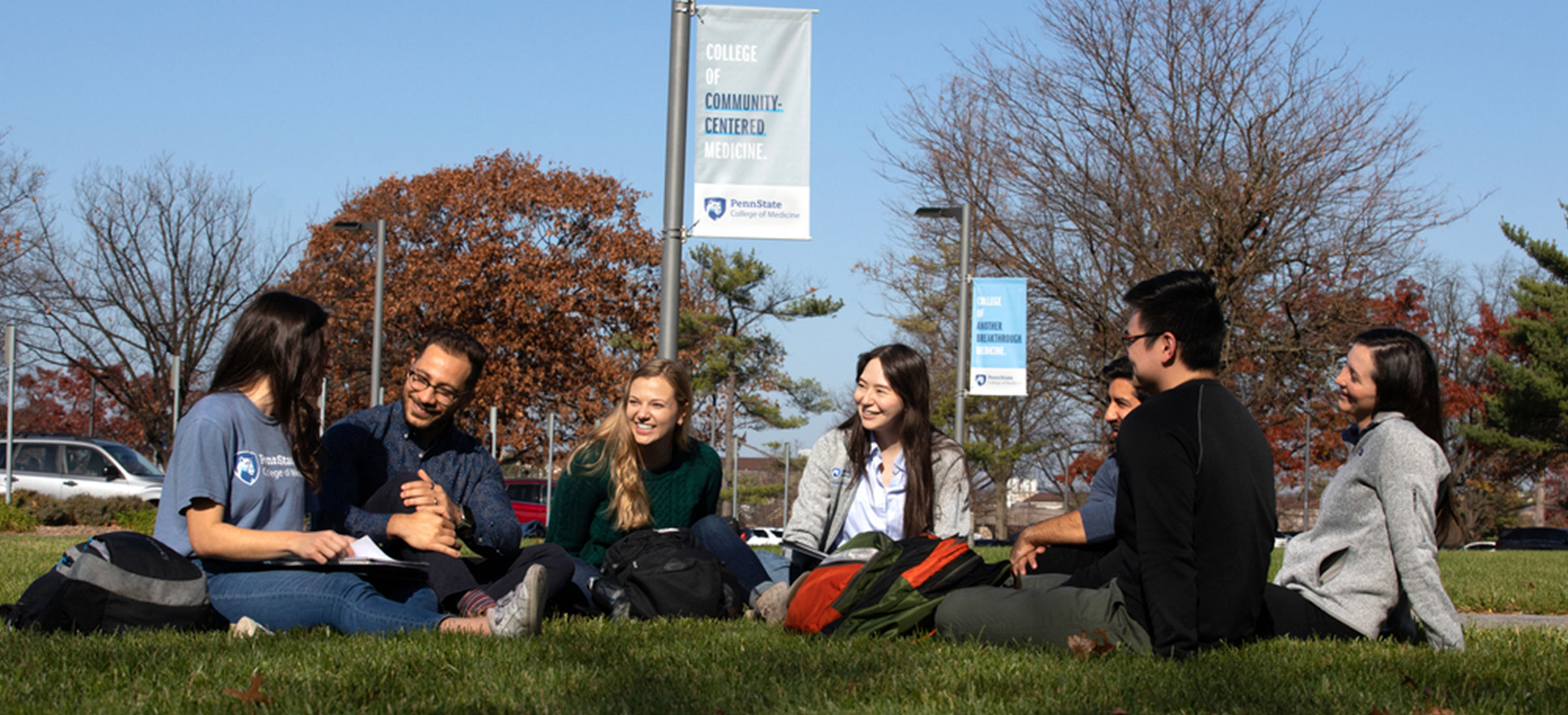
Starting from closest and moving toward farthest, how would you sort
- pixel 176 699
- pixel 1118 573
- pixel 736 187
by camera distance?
pixel 176 699 < pixel 1118 573 < pixel 736 187

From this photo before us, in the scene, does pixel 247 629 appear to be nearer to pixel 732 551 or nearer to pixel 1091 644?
pixel 732 551

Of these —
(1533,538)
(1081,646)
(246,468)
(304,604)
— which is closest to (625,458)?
(304,604)

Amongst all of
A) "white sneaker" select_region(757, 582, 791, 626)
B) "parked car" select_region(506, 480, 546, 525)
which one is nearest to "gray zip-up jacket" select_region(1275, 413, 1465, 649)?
"white sneaker" select_region(757, 582, 791, 626)

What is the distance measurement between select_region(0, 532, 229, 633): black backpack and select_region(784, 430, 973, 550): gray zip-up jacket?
9.57ft

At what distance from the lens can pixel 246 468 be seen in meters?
4.61

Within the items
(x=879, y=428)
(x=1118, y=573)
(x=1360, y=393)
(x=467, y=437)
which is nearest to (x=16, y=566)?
(x=467, y=437)

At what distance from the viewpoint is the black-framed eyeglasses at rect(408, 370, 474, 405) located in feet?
18.6

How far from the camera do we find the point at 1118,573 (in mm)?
4664

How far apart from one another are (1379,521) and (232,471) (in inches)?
175

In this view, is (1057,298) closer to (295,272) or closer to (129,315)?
(295,272)

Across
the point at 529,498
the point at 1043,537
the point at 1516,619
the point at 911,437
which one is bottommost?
the point at 529,498

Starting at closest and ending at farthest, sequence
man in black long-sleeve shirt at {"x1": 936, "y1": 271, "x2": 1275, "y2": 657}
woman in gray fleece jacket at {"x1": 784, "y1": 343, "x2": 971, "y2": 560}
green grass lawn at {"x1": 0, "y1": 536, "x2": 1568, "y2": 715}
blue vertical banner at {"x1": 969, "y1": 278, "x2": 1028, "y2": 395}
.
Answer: green grass lawn at {"x1": 0, "y1": 536, "x2": 1568, "y2": 715} → man in black long-sleeve shirt at {"x1": 936, "y1": 271, "x2": 1275, "y2": 657} → woman in gray fleece jacket at {"x1": 784, "y1": 343, "x2": 971, "y2": 560} → blue vertical banner at {"x1": 969, "y1": 278, "x2": 1028, "y2": 395}

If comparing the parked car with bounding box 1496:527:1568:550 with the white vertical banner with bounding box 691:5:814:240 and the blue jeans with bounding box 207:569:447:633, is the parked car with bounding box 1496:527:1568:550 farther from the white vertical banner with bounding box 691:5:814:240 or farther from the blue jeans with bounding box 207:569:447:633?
the blue jeans with bounding box 207:569:447:633

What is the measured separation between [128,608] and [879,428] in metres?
3.60
